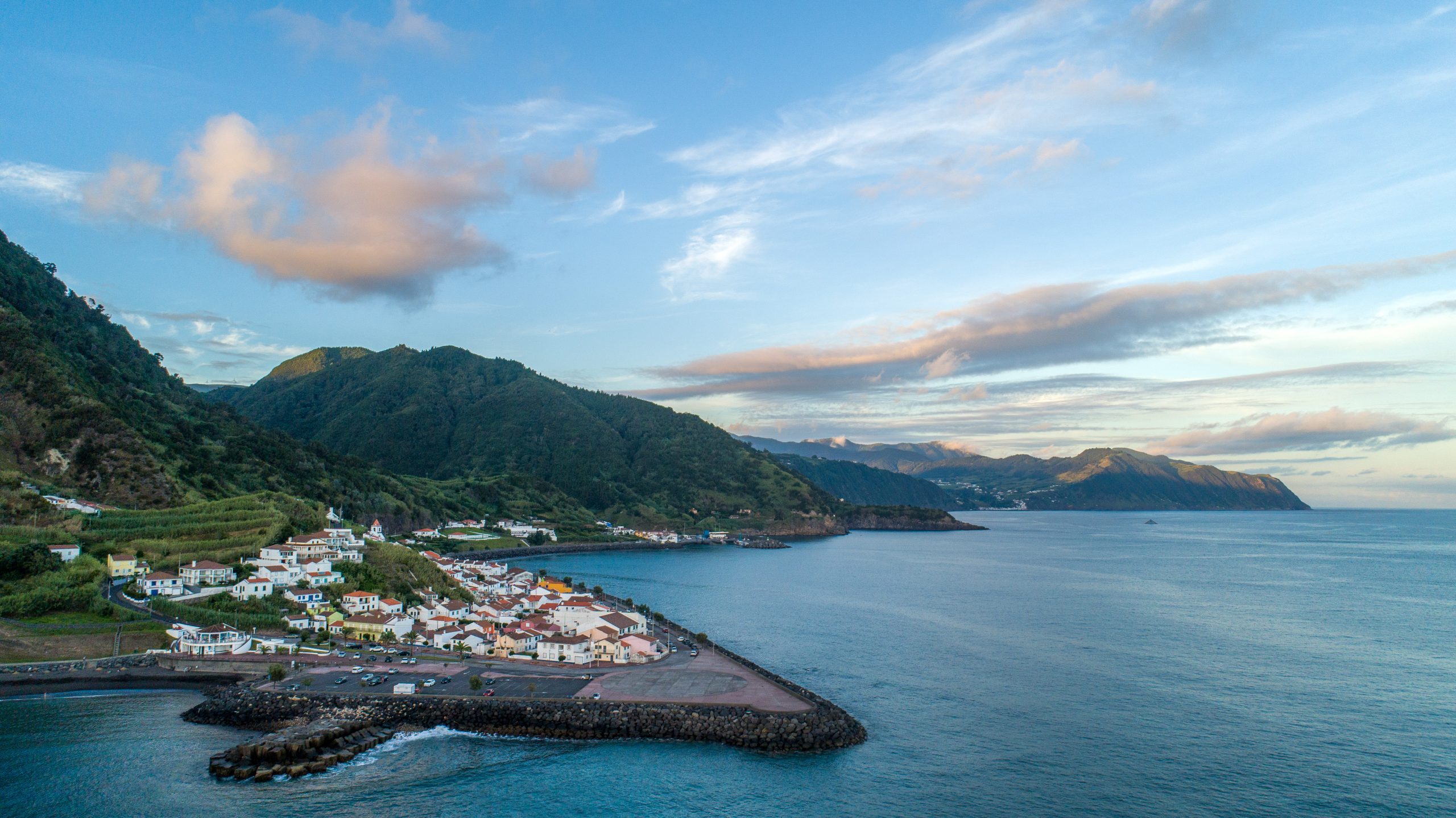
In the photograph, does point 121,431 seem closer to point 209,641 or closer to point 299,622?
point 299,622

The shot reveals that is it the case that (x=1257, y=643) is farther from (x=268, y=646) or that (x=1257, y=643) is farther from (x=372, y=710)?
(x=268, y=646)

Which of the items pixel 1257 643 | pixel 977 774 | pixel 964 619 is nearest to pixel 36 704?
pixel 977 774

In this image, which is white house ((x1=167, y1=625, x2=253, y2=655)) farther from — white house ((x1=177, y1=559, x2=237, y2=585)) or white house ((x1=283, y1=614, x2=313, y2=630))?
white house ((x1=177, y1=559, x2=237, y2=585))

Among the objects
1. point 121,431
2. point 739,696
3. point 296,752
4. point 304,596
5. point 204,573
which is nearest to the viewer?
point 296,752

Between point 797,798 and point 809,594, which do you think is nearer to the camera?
point 797,798

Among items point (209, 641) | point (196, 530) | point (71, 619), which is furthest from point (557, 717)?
point (196, 530)
